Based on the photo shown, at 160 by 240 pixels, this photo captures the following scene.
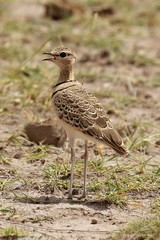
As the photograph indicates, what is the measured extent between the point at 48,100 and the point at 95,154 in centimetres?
150

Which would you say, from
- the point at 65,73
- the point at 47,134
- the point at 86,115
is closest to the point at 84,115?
the point at 86,115

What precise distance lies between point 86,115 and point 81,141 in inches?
64.1

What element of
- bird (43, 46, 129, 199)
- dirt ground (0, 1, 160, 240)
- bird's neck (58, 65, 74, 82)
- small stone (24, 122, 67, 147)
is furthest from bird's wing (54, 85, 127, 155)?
small stone (24, 122, 67, 147)

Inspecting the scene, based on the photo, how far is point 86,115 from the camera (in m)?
6.79

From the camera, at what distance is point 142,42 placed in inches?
479

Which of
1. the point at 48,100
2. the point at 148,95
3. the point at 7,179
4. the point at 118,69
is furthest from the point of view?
the point at 118,69

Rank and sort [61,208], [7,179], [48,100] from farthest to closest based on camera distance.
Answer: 1. [48,100]
2. [7,179]
3. [61,208]

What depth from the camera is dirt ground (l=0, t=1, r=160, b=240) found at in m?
6.40

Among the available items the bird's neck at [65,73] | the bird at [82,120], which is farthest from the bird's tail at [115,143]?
the bird's neck at [65,73]

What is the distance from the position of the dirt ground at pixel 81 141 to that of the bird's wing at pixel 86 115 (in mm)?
471

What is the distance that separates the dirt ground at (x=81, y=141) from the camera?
252 inches

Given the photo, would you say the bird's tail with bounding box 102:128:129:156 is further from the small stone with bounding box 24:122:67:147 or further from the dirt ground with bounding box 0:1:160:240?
the small stone with bounding box 24:122:67:147

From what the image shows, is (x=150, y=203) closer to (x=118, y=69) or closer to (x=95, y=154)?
(x=95, y=154)

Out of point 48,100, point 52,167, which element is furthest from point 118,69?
point 52,167
